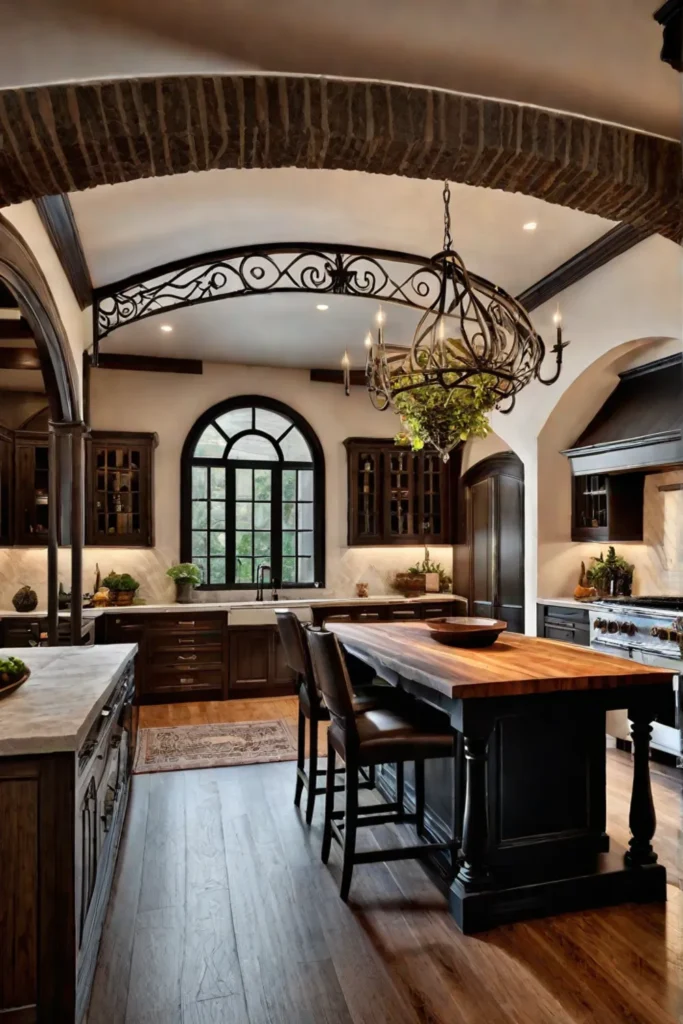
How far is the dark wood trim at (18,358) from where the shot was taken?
4.57 m

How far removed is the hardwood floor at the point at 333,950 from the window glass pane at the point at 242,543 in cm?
407

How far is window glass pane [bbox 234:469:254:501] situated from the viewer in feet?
24.0

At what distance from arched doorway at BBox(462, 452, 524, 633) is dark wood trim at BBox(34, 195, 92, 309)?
4017mm

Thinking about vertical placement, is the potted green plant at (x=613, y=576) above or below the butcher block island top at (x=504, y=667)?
above

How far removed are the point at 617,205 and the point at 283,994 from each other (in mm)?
A: 2899

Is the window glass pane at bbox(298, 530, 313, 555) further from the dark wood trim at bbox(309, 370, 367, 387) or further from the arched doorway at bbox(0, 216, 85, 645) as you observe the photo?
the arched doorway at bbox(0, 216, 85, 645)

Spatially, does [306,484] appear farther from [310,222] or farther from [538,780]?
[538,780]

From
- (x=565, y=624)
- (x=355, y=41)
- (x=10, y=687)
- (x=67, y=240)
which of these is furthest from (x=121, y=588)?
(x=355, y=41)

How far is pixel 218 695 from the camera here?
21.2 ft

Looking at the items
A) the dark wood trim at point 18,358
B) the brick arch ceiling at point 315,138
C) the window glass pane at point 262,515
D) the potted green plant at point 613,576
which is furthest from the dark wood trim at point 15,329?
the potted green plant at point 613,576

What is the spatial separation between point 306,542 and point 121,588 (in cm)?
208

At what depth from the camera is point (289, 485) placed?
295 inches

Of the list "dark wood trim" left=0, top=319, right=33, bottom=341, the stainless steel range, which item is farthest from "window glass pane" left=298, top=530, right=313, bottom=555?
"dark wood trim" left=0, top=319, right=33, bottom=341

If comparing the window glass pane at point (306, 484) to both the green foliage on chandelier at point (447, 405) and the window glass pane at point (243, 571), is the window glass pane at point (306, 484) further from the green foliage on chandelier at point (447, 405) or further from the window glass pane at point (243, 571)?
the green foliage on chandelier at point (447, 405)
